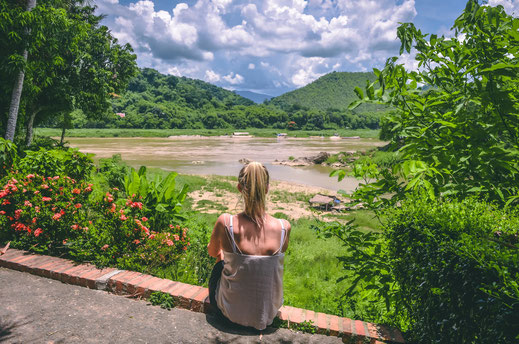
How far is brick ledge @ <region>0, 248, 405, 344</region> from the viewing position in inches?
107

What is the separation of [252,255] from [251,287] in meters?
0.25

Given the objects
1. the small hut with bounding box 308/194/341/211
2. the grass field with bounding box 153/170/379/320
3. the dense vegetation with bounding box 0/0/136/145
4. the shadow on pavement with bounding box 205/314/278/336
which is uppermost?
the dense vegetation with bounding box 0/0/136/145

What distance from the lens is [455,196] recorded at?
2.49m

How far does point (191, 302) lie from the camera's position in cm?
307

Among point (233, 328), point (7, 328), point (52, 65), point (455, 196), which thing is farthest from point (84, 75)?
point (455, 196)

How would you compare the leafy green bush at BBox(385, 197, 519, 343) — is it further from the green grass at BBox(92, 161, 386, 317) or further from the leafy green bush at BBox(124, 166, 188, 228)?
the leafy green bush at BBox(124, 166, 188, 228)

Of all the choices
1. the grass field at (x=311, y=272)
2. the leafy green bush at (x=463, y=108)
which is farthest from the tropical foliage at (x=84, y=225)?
the leafy green bush at (x=463, y=108)

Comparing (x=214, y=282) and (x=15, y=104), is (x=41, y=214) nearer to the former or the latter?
(x=214, y=282)

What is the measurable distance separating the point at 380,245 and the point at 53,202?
394 cm

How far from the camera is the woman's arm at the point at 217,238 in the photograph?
260cm

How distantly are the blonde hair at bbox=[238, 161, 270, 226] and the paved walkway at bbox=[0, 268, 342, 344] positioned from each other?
1.00 m

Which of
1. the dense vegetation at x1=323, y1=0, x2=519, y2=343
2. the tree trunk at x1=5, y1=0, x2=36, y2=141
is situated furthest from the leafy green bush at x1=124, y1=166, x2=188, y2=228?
the tree trunk at x1=5, y1=0, x2=36, y2=141

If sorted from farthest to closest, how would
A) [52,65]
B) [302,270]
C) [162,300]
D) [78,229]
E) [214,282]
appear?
1. [52,65]
2. [302,270]
3. [78,229]
4. [162,300]
5. [214,282]

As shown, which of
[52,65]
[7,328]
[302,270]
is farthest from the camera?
[52,65]
